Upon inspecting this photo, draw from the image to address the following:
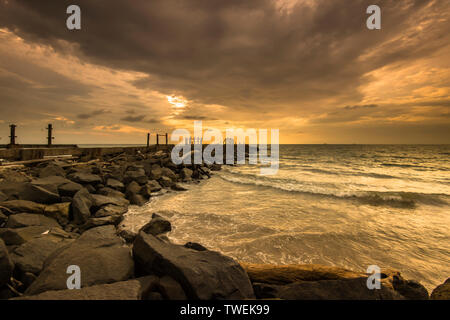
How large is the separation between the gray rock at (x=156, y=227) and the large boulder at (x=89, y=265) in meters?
2.32

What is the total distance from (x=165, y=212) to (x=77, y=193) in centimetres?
303

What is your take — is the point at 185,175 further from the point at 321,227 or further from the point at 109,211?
the point at 321,227

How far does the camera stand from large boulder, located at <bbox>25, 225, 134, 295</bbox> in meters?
2.34

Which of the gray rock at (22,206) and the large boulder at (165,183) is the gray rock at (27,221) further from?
the large boulder at (165,183)

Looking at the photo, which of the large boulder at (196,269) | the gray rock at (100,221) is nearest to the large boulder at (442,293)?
the large boulder at (196,269)

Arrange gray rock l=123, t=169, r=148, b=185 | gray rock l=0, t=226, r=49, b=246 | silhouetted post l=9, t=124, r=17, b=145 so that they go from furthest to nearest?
silhouetted post l=9, t=124, r=17, b=145, gray rock l=123, t=169, r=148, b=185, gray rock l=0, t=226, r=49, b=246

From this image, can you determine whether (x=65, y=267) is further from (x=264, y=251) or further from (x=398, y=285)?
(x=398, y=285)

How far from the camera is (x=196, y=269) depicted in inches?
96.3

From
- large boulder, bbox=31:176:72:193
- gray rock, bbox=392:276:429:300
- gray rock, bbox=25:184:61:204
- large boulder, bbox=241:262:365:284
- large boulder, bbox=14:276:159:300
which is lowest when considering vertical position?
gray rock, bbox=392:276:429:300

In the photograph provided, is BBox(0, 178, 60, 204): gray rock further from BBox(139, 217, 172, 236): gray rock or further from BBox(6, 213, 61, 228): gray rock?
BBox(139, 217, 172, 236): gray rock

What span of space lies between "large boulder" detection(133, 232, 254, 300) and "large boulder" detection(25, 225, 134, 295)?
0.26 metres

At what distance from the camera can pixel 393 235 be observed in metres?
6.17

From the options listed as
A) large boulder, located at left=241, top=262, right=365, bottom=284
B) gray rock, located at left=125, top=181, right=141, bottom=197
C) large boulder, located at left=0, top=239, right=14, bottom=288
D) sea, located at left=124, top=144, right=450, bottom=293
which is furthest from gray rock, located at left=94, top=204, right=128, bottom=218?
large boulder, located at left=241, top=262, right=365, bottom=284

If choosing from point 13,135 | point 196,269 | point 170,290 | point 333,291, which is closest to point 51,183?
point 170,290
